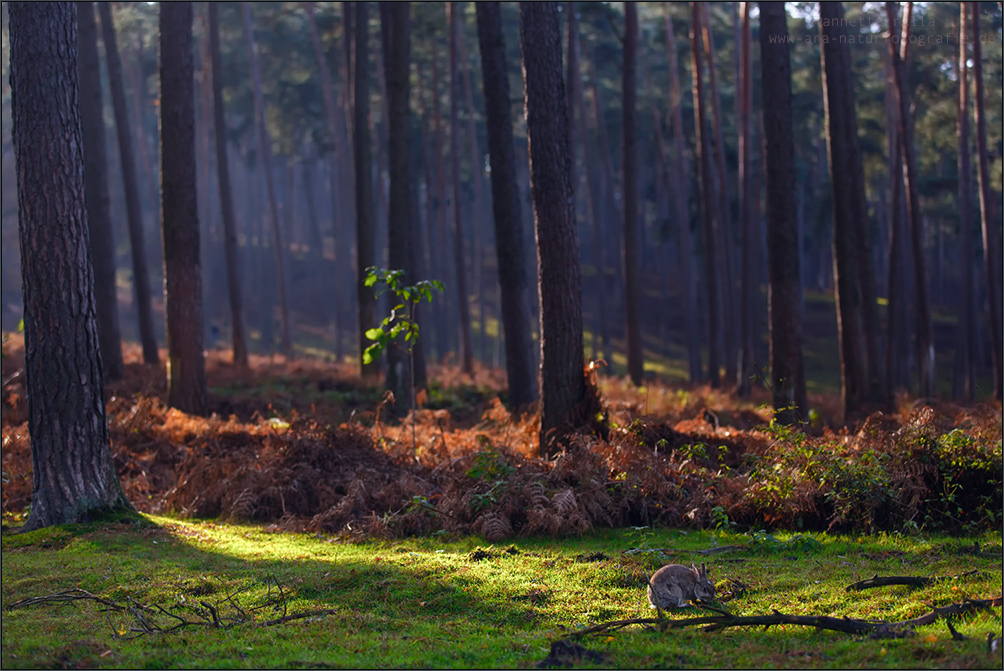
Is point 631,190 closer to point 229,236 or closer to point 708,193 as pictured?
point 708,193

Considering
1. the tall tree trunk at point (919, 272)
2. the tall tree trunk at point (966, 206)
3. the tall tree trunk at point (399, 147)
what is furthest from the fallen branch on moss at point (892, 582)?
the tall tree trunk at point (966, 206)

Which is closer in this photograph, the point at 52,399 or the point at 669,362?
the point at 52,399

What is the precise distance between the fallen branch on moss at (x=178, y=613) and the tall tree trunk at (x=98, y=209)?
12.7 meters

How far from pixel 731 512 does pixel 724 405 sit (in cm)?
1273

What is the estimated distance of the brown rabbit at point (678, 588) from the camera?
5281mm

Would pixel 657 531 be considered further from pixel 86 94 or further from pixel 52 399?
pixel 86 94

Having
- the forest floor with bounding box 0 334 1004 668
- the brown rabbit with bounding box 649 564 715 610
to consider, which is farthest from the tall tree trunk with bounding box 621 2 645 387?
the brown rabbit with bounding box 649 564 715 610

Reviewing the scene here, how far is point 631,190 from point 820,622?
739 inches

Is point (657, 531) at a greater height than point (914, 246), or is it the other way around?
point (914, 246)

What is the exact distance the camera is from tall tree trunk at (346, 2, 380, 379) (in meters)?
19.8

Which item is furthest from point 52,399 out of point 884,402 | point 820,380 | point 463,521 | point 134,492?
point 820,380

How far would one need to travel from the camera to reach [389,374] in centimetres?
1623

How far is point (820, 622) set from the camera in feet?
15.4

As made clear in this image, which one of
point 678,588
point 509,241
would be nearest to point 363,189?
point 509,241
